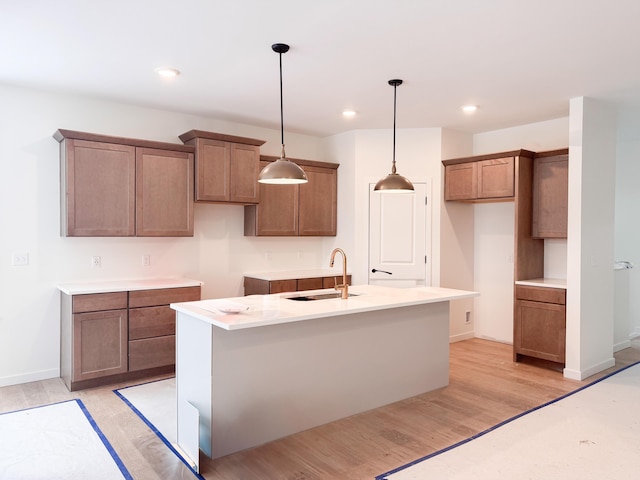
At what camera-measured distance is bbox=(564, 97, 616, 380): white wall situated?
433cm

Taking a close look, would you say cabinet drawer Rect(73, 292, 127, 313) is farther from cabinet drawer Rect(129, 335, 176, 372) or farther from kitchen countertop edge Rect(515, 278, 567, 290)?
kitchen countertop edge Rect(515, 278, 567, 290)

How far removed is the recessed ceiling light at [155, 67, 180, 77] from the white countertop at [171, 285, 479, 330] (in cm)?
181

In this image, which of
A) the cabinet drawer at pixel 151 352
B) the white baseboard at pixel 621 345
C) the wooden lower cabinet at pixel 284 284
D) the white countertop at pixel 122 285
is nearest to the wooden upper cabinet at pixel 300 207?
the wooden lower cabinet at pixel 284 284

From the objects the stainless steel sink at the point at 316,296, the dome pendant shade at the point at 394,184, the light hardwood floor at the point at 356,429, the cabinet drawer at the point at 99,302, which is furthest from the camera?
the cabinet drawer at the point at 99,302

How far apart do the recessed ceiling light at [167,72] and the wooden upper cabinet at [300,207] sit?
5.30ft

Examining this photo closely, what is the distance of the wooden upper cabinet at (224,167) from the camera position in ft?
15.2

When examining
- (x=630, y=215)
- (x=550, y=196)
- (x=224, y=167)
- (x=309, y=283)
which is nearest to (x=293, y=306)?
(x=309, y=283)

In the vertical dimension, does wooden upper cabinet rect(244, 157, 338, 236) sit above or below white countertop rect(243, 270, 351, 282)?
above

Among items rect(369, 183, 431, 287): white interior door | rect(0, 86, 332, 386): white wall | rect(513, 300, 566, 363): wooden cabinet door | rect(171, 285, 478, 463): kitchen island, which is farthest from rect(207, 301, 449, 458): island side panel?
rect(0, 86, 332, 386): white wall

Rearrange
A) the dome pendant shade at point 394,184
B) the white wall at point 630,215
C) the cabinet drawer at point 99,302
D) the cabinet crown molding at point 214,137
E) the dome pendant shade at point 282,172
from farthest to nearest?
the white wall at point 630,215 → the cabinet crown molding at point 214,137 → the cabinet drawer at point 99,302 → the dome pendant shade at point 394,184 → the dome pendant shade at point 282,172

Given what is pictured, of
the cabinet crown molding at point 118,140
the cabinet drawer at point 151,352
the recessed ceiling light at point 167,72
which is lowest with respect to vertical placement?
the cabinet drawer at point 151,352

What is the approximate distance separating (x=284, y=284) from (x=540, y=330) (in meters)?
2.65

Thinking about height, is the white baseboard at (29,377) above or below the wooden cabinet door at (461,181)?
below

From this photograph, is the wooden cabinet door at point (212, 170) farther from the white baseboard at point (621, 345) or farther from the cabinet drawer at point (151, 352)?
the white baseboard at point (621, 345)
